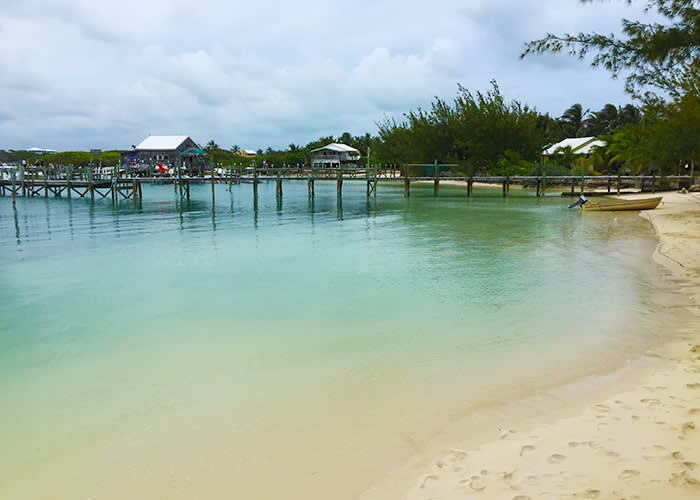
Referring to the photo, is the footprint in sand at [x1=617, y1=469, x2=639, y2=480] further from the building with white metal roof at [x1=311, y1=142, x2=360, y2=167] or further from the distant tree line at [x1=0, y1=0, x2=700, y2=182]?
the building with white metal roof at [x1=311, y1=142, x2=360, y2=167]

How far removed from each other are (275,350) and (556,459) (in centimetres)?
458

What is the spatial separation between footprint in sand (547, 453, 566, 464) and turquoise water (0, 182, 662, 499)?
1222mm

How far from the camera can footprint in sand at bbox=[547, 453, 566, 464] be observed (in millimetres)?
3832

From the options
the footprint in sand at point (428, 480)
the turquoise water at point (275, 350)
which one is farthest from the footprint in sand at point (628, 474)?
the turquoise water at point (275, 350)

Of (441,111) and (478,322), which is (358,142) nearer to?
(441,111)

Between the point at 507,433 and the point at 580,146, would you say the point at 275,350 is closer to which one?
the point at 507,433

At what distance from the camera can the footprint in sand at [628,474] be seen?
137 inches

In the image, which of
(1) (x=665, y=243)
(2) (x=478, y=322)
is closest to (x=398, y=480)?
(2) (x=478, y=322)

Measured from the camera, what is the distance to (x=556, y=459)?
3869 millimetres

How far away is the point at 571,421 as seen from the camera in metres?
4.67

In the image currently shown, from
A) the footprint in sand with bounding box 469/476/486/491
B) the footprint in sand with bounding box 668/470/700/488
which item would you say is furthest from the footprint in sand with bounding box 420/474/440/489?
the footprint in sand with bounding box 668/470/700/488

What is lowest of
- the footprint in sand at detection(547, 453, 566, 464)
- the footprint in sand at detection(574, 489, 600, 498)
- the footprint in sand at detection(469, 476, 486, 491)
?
the footprint in sand at detection(469, 476, 486, 491)

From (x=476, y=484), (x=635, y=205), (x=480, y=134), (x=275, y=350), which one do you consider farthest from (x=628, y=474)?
(x=480, y=134)

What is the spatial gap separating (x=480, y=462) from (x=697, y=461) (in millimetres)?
1459
